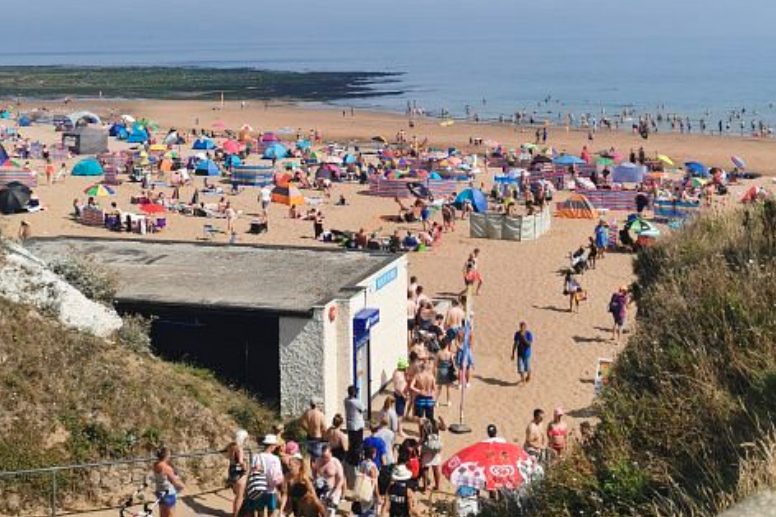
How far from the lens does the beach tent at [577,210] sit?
1151 inches

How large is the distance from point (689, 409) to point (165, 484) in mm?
4581

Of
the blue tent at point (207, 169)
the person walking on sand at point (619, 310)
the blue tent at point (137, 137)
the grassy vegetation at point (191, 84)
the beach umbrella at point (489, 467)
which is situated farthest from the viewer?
the grassy vegetation at point (191, 84)

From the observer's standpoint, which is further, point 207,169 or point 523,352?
point 207,169

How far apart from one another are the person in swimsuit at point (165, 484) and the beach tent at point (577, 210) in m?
21.9

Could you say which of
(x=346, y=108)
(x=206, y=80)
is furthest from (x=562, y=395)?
(x=206, y=80)

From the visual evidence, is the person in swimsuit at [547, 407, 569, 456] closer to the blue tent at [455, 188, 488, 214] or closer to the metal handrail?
the metal handrail

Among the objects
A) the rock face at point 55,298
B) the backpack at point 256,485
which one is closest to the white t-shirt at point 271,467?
the backpack at point 256,485

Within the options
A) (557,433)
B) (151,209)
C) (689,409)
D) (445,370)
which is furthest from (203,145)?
(689,409)

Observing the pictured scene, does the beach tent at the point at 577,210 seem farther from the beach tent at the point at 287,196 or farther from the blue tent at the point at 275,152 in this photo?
the blue tent at the point at 275,152

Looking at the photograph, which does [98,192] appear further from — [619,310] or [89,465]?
[89,465]

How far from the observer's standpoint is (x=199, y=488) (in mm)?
9969

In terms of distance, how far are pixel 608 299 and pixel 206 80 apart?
96.7 metres

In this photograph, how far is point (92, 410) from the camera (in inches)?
393

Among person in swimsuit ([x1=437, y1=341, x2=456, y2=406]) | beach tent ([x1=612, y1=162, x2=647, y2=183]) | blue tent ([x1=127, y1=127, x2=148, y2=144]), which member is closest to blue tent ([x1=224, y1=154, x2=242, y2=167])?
blue tent ([x1=127, y1=127, x2=148, y2=144])
